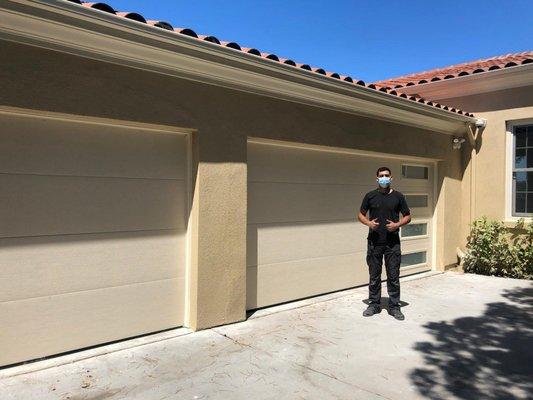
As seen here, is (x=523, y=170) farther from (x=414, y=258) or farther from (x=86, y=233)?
(x=86, y=233)

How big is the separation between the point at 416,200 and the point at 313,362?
532 cm

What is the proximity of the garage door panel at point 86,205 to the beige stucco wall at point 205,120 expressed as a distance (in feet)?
1.08

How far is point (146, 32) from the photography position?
13.6ft

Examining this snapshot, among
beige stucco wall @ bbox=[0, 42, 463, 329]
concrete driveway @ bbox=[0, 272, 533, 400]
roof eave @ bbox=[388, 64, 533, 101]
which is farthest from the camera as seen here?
roof eave @ bbox=[388, 64, 533, 101]

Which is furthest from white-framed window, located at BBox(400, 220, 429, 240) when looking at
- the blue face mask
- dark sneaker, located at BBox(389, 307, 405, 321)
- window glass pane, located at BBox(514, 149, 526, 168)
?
the blue face mask

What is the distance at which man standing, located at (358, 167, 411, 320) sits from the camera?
5.72 m

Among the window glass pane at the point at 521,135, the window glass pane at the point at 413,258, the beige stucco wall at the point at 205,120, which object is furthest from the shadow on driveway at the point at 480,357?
the window glass pane at the point at 521,135

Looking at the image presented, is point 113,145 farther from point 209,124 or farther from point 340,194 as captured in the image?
point 340,194

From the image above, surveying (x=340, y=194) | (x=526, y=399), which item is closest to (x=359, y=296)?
(x=340, y=194)

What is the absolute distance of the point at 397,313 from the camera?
577 centimetres

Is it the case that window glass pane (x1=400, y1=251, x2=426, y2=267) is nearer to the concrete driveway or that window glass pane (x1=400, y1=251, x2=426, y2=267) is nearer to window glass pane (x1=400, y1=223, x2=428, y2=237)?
window glass pane (x1=400, y1=223, x2=428, y2=237)

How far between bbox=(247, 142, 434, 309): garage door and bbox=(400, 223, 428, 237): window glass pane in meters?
0.92

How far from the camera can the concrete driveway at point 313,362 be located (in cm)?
364

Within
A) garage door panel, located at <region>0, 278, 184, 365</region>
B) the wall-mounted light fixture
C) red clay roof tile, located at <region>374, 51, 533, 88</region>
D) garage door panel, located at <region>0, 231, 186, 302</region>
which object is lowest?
garage door panel, located at <region>0, 278, 184, 365</region>
